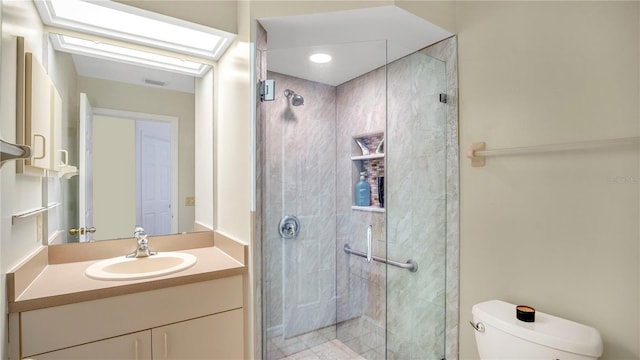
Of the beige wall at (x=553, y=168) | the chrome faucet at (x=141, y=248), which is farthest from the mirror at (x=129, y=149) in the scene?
the beige wall at (x=553, y=168)

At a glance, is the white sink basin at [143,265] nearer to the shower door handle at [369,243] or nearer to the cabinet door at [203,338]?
the cabinet door at [203,338]

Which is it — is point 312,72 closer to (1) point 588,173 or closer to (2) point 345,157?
(2) point 345,157

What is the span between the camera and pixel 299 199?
1.95 m

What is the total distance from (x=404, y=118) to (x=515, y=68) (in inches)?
24.5

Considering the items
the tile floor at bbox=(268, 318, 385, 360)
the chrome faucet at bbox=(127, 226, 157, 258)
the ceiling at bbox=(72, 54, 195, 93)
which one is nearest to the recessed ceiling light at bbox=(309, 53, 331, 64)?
the ceiling at bbox=(72, 54, 195, 93)

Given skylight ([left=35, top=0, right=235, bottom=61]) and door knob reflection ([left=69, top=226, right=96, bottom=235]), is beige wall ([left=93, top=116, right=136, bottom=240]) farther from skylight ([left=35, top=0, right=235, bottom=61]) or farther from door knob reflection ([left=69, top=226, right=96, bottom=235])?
skylight ([left=35, top=0, right=235, bottom=61])

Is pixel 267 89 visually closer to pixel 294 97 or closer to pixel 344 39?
pixel 294 97

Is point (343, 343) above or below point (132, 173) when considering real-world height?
below

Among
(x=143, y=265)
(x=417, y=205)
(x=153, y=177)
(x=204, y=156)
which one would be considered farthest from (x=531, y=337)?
(x=153, y=177)

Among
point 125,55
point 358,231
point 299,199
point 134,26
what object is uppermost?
point 134,26

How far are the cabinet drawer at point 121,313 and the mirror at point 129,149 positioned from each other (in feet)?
1.93

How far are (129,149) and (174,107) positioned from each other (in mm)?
377

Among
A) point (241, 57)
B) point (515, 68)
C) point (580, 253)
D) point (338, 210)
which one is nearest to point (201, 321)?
point (338, 210)

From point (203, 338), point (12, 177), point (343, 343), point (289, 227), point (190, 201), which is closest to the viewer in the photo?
point (12, 177)
